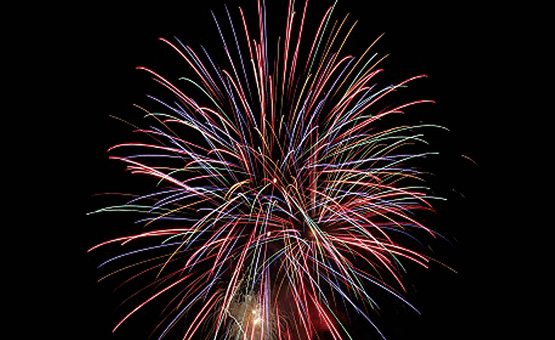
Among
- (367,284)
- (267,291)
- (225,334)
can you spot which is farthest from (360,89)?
(225,334)

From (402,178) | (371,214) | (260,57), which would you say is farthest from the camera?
(402,178)

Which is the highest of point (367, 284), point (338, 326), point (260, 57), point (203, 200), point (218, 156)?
point (260, 57)

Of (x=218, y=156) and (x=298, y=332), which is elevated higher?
(x=218, y=156)

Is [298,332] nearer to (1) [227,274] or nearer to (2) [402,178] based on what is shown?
(1) [227,274]

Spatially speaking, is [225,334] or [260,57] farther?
[225,334]

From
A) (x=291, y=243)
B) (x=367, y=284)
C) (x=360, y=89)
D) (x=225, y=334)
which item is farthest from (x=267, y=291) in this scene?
(x=360, y=89)

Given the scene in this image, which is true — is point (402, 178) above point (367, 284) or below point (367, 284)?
above

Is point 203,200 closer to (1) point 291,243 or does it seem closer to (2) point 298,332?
(1) point 291,243

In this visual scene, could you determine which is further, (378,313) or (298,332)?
(378,313)

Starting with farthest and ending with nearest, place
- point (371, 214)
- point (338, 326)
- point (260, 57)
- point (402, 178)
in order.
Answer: point (338, 326) → point (402, 178) → point (371, 214) → point (260, 57)
